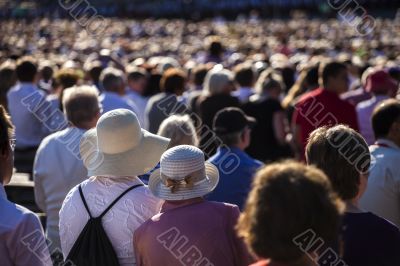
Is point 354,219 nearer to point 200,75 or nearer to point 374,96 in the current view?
point 374,96

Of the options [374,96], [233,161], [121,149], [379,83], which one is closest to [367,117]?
[374,96]

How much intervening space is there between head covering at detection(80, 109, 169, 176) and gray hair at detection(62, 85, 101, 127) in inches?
48.3

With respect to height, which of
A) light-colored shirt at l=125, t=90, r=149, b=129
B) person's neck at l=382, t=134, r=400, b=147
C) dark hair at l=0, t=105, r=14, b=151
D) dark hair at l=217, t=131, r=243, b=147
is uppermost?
dark hair at l=0, t=105, r=14, b=151

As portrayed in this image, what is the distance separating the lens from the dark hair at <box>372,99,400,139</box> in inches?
197

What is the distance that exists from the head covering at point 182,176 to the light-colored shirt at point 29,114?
182 inches

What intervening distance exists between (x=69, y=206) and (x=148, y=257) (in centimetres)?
55

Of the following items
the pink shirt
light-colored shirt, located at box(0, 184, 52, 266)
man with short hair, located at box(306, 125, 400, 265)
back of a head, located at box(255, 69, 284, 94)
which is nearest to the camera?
light-colored shirt, located at box(0, 184, 52, 266)

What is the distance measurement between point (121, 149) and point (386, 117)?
187cm

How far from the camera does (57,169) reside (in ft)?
18.0

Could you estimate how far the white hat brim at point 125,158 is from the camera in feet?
12.9

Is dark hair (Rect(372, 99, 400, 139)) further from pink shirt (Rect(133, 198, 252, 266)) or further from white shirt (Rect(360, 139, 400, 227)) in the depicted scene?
pink shirt (Rect(133, 198, 252, 266))

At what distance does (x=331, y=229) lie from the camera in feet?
8.38

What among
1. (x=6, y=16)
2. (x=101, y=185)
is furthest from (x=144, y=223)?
(x=6, y=16)

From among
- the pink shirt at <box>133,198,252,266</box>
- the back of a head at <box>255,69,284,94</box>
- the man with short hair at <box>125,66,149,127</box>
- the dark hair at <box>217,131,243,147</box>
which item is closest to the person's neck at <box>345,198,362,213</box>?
the pink shirt at <box>133,198,252,266</box>
